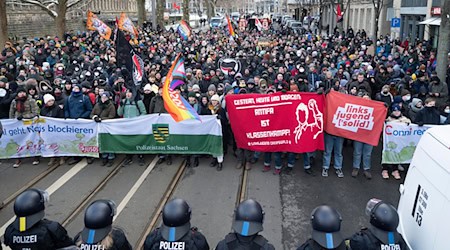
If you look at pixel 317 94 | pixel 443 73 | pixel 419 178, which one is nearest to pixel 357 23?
pixel 443 73

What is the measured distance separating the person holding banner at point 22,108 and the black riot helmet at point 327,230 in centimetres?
786

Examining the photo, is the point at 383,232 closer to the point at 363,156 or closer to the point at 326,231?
the point at 326,231

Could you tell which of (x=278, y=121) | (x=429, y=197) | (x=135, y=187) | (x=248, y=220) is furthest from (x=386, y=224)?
(x=135, y=187)

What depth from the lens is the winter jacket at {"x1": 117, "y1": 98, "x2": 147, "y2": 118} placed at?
9977 mm

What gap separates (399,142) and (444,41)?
20.0 ft

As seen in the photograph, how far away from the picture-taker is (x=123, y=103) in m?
10.1

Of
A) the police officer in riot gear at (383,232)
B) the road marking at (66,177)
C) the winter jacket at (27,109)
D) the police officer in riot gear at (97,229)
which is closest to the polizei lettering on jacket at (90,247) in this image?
the police officer in riot gear at (97,229)

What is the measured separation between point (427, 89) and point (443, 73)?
5.03 ft

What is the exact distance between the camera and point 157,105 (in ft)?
33.2

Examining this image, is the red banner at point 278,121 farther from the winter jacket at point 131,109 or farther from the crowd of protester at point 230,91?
the winter jacket at point 131,109

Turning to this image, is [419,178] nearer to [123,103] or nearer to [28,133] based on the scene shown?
[123,103]

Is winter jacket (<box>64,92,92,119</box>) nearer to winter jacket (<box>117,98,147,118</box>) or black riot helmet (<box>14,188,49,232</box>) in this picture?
winter jacket (<box>117,98,147,118</box>)

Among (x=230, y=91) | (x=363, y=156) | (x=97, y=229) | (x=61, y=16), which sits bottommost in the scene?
(x=363, y=156)

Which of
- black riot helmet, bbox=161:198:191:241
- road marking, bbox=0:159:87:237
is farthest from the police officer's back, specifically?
road marking, bbox=0:159:87:237
